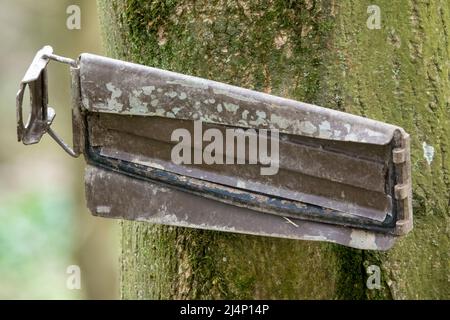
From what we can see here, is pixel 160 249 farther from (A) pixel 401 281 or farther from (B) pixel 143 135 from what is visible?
(A) pixel 401 281

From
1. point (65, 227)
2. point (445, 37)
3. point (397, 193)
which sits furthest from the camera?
point (65, 227)

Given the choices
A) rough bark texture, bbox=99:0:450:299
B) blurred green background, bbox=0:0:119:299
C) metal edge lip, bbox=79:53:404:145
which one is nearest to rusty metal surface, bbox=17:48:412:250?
metal edge lip, bbox=79:53:404:145

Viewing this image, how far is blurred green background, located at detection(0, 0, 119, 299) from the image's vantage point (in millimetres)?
3846

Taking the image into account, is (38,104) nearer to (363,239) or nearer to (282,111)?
(282,111)

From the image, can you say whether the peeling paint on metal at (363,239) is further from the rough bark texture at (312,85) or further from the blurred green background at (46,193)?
the blurred green background at (46,193)

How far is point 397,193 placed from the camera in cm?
105

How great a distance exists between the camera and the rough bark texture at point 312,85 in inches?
47.9

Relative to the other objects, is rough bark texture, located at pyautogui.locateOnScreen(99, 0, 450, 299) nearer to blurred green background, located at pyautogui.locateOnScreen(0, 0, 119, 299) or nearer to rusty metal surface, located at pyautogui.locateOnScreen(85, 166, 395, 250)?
rusty metal surface, located at pyautogui.locateOnScreen(85, 166, 395, 250)

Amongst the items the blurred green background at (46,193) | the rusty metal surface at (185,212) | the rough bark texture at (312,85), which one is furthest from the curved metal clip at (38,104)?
the blurred green background at (46,193)

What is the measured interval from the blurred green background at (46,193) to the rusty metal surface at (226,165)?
2527mm

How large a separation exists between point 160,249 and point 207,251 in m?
0.12

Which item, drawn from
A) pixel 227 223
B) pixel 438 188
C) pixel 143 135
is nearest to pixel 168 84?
pixel 143 135

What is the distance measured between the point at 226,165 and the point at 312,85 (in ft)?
0.79

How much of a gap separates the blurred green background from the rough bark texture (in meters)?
2.42
